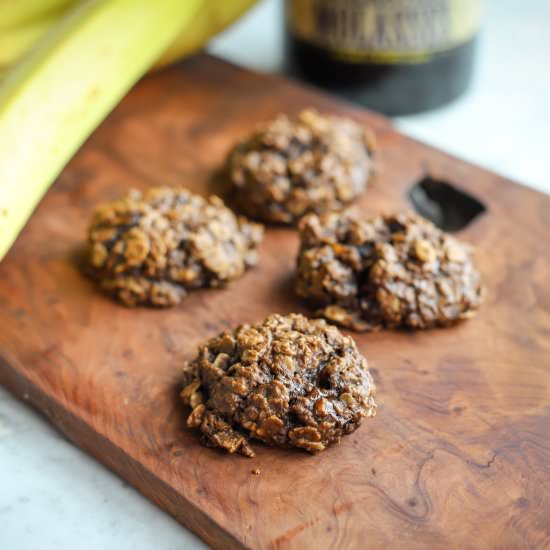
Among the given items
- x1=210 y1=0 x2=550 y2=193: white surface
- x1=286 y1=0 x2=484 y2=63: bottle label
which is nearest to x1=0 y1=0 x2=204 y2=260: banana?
x1=286 y1=0 x2=484 y2=63: bottle label

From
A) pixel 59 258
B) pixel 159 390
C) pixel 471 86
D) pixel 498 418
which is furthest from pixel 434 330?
pixel 471 86

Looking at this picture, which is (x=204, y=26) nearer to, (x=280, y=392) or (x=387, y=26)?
(x=387, y=26)

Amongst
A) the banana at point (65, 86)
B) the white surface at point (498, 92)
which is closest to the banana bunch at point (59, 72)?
the banana at point (65, 86)

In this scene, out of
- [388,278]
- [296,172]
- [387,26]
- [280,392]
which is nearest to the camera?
[280,392]

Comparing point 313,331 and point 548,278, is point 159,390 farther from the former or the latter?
point 548,278

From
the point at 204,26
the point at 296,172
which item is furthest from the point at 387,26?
the point at 296,172
